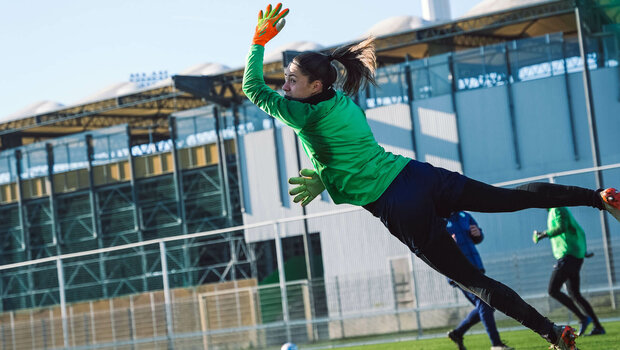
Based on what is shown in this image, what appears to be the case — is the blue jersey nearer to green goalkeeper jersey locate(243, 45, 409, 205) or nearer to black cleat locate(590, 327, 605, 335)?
black cleat locate(590, 327, 605, 335)

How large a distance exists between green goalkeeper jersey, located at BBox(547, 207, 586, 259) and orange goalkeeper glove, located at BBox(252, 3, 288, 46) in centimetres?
723

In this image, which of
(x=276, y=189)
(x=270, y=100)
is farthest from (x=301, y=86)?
(x=276, y=189)

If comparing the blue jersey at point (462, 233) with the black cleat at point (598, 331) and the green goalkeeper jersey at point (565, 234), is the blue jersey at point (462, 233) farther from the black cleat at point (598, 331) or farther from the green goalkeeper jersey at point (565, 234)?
the black cleat at point (598, 331)

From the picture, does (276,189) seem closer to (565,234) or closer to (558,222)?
(565,234)

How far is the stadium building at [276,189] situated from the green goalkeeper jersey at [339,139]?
932 cm

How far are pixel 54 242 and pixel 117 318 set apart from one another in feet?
90.6

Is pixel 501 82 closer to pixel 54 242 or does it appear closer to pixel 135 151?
pixel 135 151

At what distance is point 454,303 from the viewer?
51.1 feet

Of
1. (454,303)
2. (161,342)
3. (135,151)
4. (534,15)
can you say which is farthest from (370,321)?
(135,151)

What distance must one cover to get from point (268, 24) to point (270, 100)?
0.54 m

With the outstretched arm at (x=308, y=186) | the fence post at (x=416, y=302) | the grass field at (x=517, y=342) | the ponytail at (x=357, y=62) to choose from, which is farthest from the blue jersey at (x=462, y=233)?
the fence post at (x=416, y=302)

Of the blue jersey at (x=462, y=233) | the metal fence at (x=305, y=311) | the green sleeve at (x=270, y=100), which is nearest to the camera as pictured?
the green sleeve at (x=270, y=100)

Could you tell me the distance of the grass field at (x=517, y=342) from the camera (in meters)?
10.4

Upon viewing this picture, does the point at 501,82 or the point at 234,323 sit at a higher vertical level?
the point at 501,82
